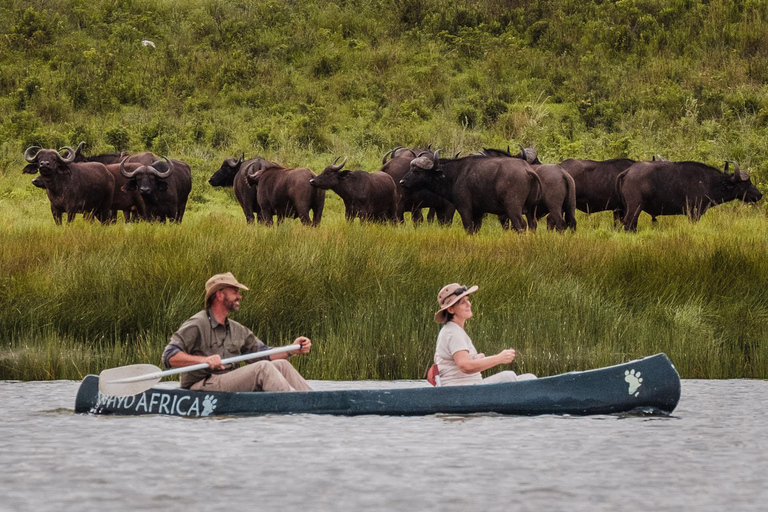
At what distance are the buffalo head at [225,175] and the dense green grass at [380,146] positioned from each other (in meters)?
0.58

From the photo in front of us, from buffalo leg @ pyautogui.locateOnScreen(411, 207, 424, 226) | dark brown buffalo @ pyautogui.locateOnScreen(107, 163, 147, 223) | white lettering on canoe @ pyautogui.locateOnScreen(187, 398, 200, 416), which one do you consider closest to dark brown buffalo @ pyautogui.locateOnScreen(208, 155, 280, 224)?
dark brown buffalo @ pyautogui.locateOnScreen(107, 163, 147, 223)

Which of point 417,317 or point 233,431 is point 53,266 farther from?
point 233,431

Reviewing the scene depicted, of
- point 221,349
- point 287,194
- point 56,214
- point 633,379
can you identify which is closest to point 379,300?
point 221,349

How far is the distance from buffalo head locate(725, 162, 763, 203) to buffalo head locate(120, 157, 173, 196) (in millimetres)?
10149

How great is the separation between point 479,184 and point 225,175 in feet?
24.5

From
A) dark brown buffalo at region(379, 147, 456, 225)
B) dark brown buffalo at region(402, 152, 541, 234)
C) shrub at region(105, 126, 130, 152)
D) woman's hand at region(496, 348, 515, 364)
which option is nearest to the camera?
woman's hand at region(496, 348, 515, 364)

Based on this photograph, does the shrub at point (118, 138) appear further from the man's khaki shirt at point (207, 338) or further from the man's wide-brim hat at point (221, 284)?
the man's wide-brim hat at point (221, 284)

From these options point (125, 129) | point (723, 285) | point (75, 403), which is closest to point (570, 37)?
point (125, 129)

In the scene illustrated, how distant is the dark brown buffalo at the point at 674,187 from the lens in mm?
22156

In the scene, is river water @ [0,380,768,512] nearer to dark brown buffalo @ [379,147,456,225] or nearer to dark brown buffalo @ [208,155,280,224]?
dark brown buffalo @ [379,147,456,225]

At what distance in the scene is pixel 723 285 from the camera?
45.0 feet

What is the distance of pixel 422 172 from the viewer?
21.6m

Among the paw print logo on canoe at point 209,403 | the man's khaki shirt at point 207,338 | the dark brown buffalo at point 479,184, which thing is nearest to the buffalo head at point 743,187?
the dark brown buffalo at point 479,184

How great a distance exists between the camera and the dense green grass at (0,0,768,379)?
1202cm
